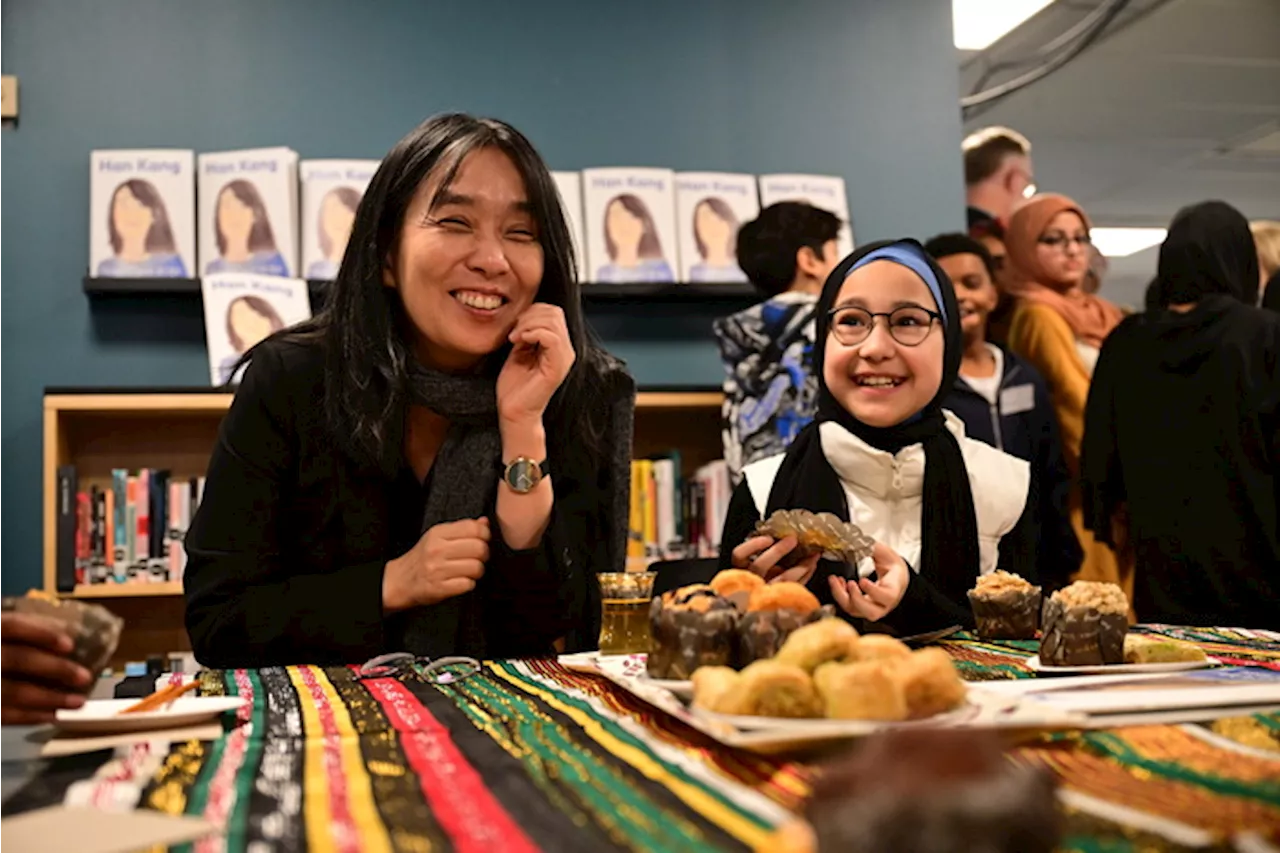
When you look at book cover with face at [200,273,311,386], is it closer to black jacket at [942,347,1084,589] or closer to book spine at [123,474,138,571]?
book spine at [123,474,138,571]

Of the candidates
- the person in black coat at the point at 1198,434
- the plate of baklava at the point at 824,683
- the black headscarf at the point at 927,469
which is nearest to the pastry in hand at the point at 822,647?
the plate of baklava at the point at 824,683

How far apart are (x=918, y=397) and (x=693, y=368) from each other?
93.4 inches

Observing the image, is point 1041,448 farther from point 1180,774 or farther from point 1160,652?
point 1180,774

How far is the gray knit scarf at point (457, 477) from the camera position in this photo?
1.67m

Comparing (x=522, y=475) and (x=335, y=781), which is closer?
(x=335, y=781)

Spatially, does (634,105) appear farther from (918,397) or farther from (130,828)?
(130,828)

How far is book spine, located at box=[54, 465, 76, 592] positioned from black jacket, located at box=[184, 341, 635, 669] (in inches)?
72.9

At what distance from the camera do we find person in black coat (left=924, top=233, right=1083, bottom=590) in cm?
355

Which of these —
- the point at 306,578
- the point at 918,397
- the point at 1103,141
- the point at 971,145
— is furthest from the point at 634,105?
the point at 1103,141

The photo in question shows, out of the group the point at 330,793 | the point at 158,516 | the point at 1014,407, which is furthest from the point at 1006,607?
the point at 158,516

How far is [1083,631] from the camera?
1200 millimetres

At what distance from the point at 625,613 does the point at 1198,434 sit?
2.41 m

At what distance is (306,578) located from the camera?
1.61 metres

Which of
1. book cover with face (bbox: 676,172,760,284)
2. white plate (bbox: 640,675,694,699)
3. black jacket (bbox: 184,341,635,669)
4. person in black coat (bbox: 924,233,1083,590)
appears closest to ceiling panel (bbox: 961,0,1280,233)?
book cover with face (bbox: 676,172,760,284)
